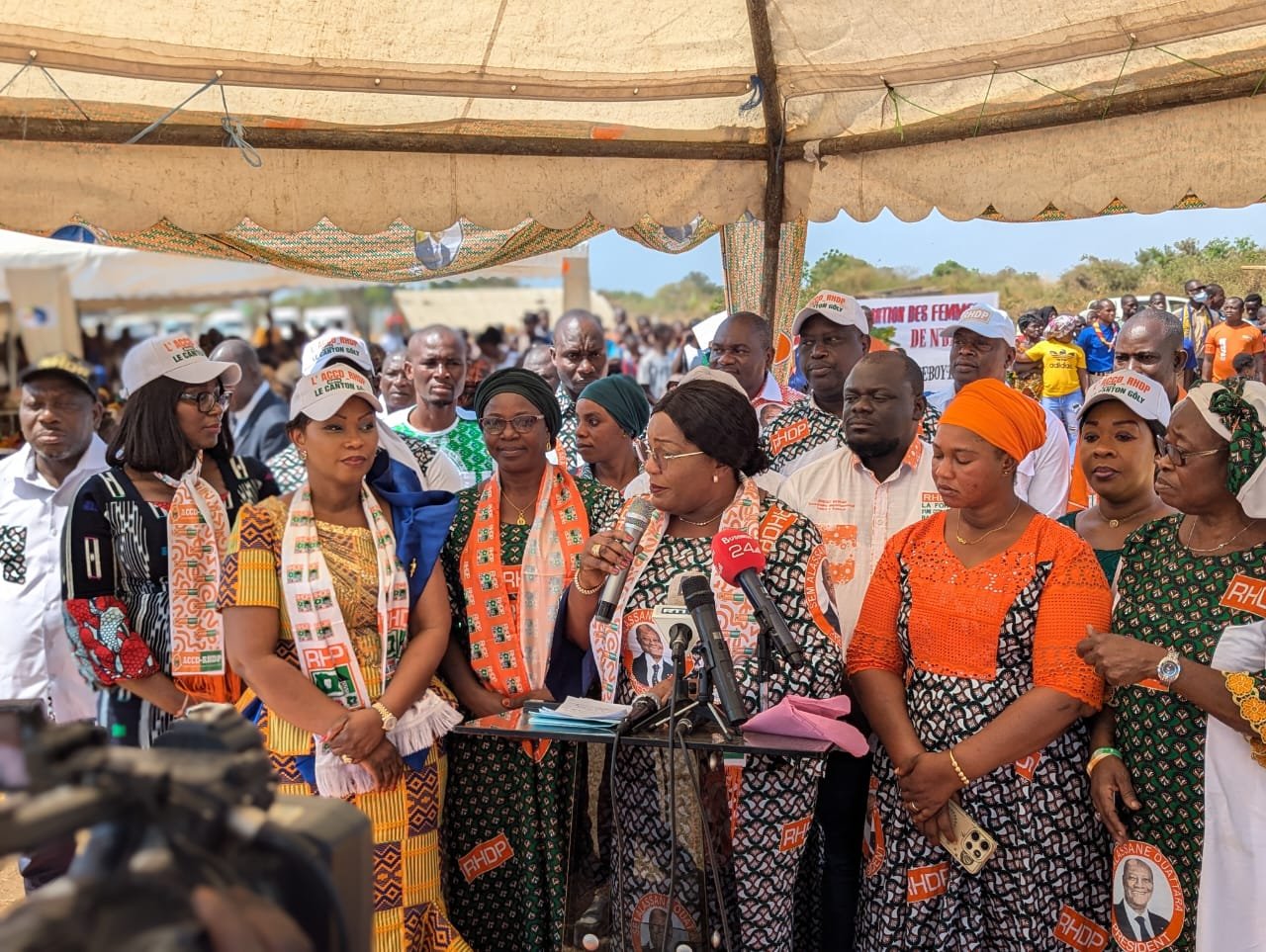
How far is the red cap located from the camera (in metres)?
2.76

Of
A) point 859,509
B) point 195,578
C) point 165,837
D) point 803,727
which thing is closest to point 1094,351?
point 859,509

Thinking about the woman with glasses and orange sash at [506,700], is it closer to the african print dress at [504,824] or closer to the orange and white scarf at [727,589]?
the african print dress at [504,824]

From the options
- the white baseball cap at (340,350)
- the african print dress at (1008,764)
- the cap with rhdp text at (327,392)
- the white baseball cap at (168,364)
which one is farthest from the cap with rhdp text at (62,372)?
the african print dress at (1008,764)

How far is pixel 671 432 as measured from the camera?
10.7 ft

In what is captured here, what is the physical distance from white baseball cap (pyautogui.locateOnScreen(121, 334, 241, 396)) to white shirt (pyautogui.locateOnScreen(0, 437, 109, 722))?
0.87m

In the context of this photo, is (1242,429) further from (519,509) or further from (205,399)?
(205,399)

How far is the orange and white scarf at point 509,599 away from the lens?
3.58 metres

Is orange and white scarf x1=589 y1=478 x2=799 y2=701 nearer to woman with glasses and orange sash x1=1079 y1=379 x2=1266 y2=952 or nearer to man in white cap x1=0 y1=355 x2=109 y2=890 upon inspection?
woman with glasses and orange sash x1=1079 y1=379 x2=1266 y2=952

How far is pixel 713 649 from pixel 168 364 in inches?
89.2

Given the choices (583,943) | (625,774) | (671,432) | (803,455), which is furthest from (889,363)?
(583,943)

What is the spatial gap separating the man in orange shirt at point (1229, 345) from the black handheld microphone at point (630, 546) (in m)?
9.58

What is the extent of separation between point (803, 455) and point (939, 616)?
170 centimetres

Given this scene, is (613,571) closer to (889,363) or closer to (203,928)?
(889,363)

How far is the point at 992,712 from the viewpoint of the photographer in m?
3.04
